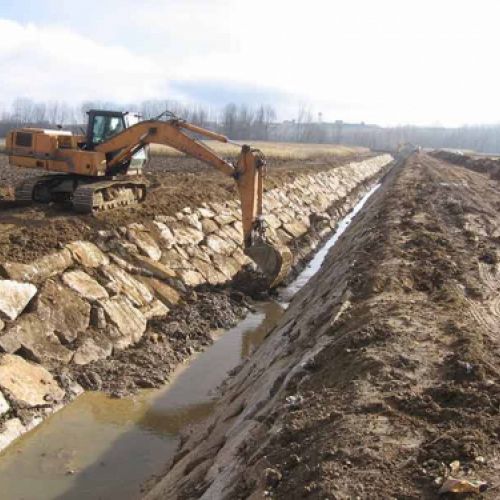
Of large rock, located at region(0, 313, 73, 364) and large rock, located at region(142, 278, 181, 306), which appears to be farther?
large rock, located at region(142, 278, 181, 306)

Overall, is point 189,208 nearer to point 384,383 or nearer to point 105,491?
point 105,491

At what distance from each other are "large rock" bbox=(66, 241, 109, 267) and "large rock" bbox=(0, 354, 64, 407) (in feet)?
10.4

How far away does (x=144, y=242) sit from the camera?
44.9 feet

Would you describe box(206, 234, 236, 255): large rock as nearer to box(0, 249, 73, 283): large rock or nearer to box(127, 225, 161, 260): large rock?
box(127, 225, 161, 260): large rock

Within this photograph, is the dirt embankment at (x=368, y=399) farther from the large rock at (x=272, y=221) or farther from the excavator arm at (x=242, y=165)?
the large rock at (x=272, y=221)

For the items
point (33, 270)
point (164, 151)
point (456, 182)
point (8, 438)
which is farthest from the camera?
point (164, 151)

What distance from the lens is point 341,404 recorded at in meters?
5.34

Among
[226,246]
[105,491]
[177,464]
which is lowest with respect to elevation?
[105,491]

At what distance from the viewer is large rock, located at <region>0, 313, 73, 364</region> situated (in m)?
8.78

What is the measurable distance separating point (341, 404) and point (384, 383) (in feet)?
1.90

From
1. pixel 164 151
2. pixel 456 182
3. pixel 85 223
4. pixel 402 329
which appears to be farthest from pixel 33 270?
pixel 164 151

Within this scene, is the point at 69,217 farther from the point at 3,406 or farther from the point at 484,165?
the point at 484,165

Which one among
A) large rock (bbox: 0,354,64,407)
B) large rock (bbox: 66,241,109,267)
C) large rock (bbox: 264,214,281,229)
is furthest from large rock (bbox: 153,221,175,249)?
large rock (bbox: 0,354,64,407)

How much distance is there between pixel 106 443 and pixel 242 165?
7270 mm
